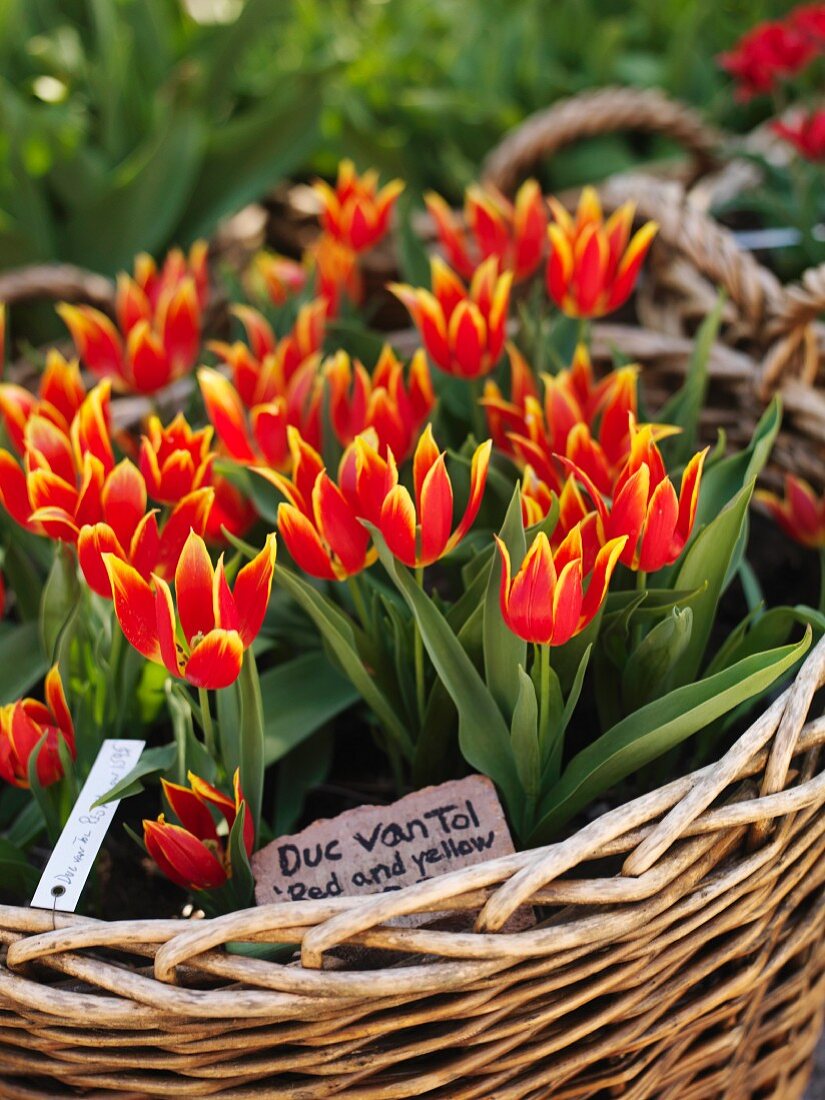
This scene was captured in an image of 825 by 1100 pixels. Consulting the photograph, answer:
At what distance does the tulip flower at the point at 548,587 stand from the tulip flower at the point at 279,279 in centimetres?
55

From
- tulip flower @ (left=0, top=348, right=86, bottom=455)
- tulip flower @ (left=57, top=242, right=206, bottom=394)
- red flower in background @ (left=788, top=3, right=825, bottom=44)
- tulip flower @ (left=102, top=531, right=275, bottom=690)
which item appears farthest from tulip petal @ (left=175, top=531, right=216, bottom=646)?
red flower in background @ (left=788, top=3, right=825, bottom=44)

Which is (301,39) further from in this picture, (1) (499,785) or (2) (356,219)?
(1) (499,785)

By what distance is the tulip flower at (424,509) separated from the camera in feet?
1.95

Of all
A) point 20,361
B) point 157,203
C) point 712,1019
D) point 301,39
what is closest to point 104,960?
point 712,1019

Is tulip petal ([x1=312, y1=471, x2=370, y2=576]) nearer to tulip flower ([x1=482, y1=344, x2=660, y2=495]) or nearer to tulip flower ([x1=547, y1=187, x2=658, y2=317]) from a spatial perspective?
tulip flower ([x1=482, y1=344, x2=660, y2=495])

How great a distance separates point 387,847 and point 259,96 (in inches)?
47.8

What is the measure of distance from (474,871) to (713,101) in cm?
135

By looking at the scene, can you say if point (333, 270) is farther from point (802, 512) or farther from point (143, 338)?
point (802, 512)

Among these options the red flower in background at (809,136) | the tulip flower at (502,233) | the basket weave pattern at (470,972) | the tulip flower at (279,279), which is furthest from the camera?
the red flower in background at (809,136)

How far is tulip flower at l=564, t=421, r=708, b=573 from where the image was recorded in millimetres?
602

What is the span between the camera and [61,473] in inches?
27.3

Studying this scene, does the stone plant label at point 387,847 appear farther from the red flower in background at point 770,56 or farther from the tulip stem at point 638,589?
the red flower in background at point 770,56

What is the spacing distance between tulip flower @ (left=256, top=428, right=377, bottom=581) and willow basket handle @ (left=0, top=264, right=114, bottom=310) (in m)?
0.60

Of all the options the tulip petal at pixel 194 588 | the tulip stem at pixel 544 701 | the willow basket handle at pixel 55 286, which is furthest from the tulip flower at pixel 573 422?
the willow basket handle at pixel 55 286
